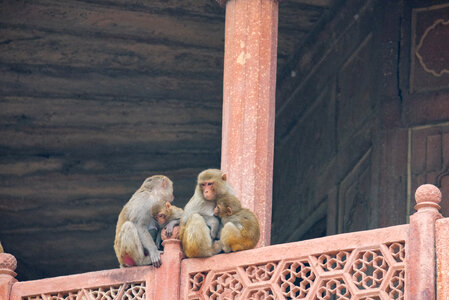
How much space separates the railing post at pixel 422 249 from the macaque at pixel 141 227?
220 centimetres

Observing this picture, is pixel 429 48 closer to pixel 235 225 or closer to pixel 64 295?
pixel 235 225

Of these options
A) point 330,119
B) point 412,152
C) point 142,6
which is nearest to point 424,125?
point 412,152

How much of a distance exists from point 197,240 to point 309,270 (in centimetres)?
93

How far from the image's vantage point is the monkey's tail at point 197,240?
1183 centimetres

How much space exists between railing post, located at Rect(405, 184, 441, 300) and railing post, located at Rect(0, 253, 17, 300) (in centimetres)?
355

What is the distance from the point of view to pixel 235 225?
39.2ft

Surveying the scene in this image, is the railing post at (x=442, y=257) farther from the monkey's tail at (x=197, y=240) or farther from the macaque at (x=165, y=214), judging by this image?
the macaque at (x=165, y=214)

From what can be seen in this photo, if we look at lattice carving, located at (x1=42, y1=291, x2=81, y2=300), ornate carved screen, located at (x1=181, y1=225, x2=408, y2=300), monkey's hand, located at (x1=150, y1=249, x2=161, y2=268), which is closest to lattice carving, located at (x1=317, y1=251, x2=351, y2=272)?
ornate carved screen, located at (x1=181, y1=225, x2=408, y2=300)

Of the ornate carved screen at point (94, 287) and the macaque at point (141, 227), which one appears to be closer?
the ornate carved screen at point (94, 287)

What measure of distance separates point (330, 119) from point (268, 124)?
428cm

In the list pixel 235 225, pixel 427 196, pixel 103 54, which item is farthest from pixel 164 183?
pixel 103 54

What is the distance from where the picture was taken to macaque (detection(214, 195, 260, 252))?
11852mm

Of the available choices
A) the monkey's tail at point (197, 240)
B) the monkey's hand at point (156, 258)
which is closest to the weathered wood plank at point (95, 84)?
the monkey's hand at point (156, 258)

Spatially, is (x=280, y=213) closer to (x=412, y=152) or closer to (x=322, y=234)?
(x=322, y=234)
